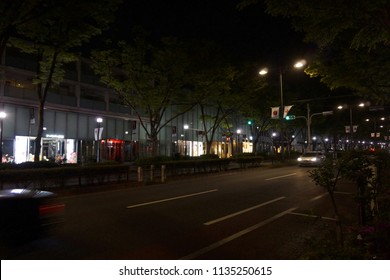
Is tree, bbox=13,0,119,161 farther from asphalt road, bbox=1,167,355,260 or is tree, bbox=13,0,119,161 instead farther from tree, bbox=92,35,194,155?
asphalt road, bbox=1,167,355,260

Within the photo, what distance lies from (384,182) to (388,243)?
291cm

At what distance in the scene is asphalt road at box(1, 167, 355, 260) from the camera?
6.19 metres

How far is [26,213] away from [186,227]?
3680 mm

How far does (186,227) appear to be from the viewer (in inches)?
323

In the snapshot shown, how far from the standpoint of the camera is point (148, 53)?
24109 millimetres

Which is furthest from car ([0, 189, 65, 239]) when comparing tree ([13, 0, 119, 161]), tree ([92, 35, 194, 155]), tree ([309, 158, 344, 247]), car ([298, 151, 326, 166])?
car ([298, 151, 326, 166])

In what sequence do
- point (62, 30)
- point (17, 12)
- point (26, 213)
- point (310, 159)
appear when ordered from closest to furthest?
1. point (26, 213)
2. point (17, 12)
3. point (62, 30)
4. point (310, 159)

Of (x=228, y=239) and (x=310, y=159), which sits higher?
(x=310, y=159)

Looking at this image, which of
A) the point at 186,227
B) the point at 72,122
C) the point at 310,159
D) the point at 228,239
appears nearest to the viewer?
the point at 228,239

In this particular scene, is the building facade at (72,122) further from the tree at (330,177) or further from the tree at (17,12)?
the tree at (330,177)

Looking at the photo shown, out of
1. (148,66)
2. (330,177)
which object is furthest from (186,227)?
(148,66)

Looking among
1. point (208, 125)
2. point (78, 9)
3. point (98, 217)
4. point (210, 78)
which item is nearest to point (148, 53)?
point (210, 78)

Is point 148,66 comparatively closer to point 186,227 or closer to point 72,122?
point 72,122

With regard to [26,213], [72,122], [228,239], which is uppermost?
[72,122]
